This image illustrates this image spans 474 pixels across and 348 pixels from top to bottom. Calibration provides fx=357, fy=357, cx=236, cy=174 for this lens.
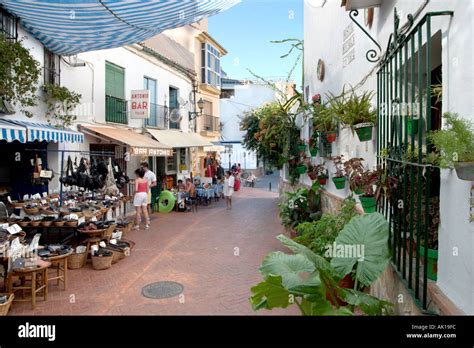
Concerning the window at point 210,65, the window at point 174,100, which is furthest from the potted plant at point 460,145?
the window at point 210,65

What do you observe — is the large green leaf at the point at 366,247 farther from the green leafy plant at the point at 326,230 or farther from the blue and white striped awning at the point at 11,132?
the blue and white striped awning at the point at 11,132

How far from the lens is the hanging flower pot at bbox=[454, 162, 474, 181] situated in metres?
2.18

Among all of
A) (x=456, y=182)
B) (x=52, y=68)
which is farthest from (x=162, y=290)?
(x=52, y=68)

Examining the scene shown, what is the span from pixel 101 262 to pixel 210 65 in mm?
19415

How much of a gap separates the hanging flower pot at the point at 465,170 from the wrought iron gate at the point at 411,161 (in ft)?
1.50

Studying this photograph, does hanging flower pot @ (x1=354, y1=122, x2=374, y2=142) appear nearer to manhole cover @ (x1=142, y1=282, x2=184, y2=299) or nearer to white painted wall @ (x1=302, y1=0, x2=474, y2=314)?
white painted wall @ (x1=302, y1=0, x2=474, y2=314)

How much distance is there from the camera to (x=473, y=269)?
243 cm

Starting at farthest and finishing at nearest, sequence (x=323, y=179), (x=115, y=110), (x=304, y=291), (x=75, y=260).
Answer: (x=115, y=110) < (x=323, y=179) < (x=75, y=260) < (x=304, y=291)

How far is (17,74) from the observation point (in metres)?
8.15

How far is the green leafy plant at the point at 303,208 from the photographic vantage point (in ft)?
29.0

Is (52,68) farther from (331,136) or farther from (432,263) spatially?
(432,263)

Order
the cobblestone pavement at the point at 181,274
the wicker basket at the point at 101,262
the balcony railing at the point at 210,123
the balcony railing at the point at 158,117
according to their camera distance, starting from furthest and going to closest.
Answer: the balcony railing at the point at 210,123
the balcony railing at the point at 158,117
the wicker basket at the point at 101,262
the cobblestone pavement at the point at 181,274

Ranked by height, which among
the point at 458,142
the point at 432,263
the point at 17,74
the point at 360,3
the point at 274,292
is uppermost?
the point at 360,3
